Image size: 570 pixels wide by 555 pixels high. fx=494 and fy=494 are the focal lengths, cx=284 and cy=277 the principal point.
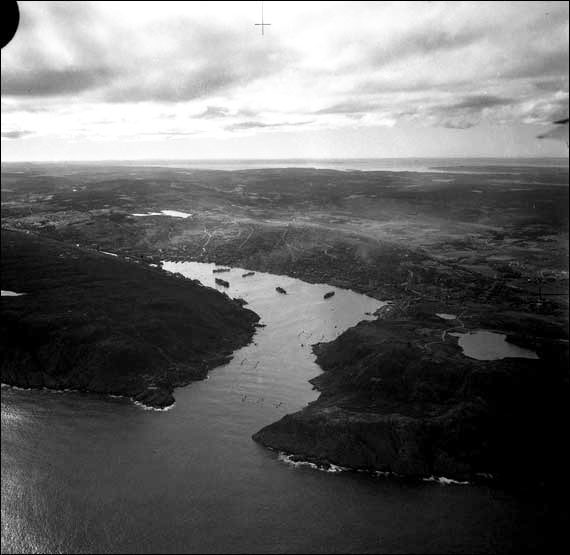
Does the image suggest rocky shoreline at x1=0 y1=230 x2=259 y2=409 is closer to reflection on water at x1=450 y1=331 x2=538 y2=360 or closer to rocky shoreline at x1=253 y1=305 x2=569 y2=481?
rocky shoreline at x1=253 y1=305 x2=569 y2=481

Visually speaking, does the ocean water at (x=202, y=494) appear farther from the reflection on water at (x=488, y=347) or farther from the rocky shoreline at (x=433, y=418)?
the reflection on water at (x=488, y=347)

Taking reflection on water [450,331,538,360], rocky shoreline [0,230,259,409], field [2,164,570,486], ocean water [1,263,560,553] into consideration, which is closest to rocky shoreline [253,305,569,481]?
field [2,164,570,486]

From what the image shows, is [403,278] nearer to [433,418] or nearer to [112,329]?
[433,418]

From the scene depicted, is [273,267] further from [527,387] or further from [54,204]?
[54,204]

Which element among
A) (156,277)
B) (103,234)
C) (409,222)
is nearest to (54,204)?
(103,234)

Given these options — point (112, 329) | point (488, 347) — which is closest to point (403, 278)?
point (488, 347)

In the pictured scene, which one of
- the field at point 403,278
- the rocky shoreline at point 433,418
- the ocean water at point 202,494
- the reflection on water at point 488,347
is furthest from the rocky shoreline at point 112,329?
the reflection on water at point 488,347
